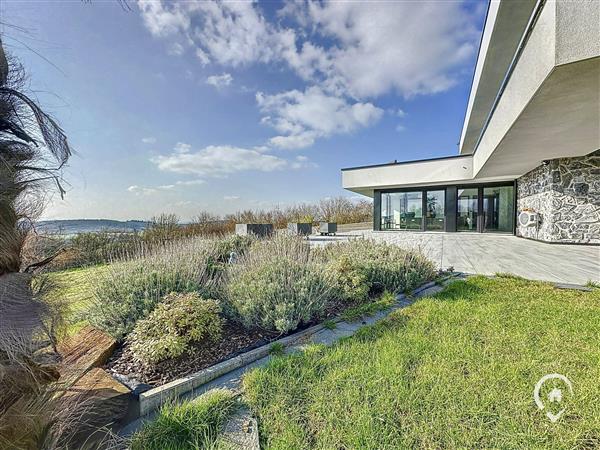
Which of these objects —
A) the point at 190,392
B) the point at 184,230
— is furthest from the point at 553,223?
the point at 184,230

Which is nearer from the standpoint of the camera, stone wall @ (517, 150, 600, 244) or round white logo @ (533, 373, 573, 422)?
round white logo @ (533, 373, 573, 422)

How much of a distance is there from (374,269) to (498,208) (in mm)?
13805

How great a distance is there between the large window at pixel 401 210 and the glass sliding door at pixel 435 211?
395mm

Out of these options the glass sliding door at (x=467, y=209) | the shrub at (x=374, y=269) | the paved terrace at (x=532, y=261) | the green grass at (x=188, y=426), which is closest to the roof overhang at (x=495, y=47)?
the glass sliding door at (x=467, y=209)

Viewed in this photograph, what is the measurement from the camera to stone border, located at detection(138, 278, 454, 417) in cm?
201

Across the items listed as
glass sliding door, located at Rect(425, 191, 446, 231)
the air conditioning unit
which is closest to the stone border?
the air conditioning unit

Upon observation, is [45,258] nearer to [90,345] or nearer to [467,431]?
[90,345]

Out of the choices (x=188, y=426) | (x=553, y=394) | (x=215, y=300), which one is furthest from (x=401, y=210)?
(x=188, y=426)

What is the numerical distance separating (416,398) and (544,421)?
2.49 feet

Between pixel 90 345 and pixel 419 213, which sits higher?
pixel 419 213

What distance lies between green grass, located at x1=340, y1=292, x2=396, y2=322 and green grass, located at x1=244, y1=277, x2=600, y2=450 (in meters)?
0.50

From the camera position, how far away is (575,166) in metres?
9.20

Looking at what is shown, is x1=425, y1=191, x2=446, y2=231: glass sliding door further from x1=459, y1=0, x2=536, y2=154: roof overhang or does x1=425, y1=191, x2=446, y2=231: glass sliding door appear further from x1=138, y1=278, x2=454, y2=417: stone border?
x1=138, y1=278, x2=454, y2=417: stone border

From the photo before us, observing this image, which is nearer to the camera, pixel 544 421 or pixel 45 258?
pixel 45 258
